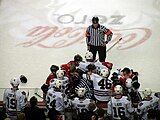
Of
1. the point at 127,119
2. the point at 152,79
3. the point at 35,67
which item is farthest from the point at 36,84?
the point at 127,119

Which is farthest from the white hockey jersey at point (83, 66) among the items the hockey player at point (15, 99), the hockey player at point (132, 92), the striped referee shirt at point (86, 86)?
the hockey player at point (15, 99)

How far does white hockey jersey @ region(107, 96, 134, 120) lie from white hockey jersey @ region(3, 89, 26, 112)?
4.15ft

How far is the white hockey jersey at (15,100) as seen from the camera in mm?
7457

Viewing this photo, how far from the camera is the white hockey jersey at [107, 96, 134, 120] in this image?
23.4ft

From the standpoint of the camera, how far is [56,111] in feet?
24.2

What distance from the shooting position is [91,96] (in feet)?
25.8

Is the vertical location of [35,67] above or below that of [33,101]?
above

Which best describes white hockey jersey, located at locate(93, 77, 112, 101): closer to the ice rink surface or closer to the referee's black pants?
the ice rink surface

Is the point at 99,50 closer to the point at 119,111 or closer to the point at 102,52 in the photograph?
the point at 102,52

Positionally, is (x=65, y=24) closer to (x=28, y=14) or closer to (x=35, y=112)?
(x=28, y=14)

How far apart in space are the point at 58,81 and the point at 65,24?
4.48 meters

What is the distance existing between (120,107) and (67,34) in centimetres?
444

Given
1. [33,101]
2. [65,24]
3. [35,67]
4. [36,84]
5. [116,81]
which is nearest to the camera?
[33,101]

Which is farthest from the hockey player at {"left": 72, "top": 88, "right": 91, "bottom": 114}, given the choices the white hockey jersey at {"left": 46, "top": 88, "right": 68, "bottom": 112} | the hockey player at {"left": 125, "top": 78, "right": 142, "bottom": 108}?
the hockey player at {"left": 125, "top": 78, "right": 142, "bottom": 108}
